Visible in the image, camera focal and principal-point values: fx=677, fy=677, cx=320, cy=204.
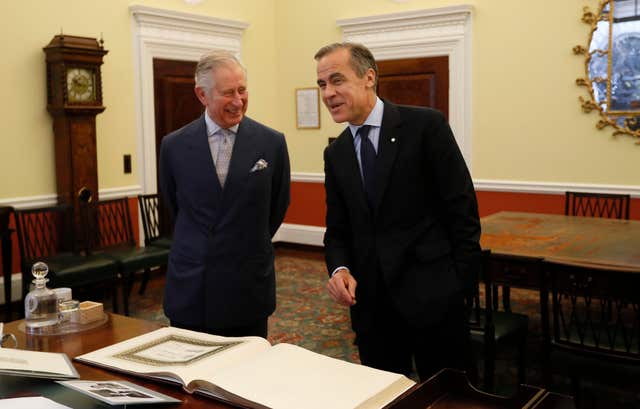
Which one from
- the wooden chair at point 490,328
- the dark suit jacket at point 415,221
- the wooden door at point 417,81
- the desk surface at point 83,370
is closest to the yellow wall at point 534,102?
the wooden door at point 417,81

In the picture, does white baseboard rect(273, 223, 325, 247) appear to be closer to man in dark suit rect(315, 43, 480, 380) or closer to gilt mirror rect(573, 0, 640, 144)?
gilt mirror rect(573, 0, 640, 144)

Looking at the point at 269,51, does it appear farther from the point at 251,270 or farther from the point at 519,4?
the point at 251,270

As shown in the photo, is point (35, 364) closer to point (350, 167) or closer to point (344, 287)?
point (344, 287)

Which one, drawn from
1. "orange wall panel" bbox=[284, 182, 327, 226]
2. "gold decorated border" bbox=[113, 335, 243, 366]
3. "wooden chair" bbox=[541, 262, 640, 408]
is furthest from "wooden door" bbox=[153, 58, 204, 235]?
"gold decorated border" bbox=[113, 335, 243, 366]

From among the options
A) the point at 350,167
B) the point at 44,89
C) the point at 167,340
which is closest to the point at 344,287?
the point at 350,167

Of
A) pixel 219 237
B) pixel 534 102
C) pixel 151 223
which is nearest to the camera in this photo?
pixel 219 237

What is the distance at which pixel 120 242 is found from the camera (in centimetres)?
A: 602

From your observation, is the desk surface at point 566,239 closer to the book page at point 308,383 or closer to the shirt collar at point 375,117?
the shirt collar at point 375,117

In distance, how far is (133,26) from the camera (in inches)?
254

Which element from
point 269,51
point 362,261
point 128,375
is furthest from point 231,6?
point 128,375

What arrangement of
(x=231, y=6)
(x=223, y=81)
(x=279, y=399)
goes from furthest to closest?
1. (x=231, y=6)
2. (x=223, y=81)
3. (x=279, y=399)

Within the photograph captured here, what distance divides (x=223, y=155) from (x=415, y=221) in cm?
80

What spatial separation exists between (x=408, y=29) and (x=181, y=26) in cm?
234

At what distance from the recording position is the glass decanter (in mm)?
1988
